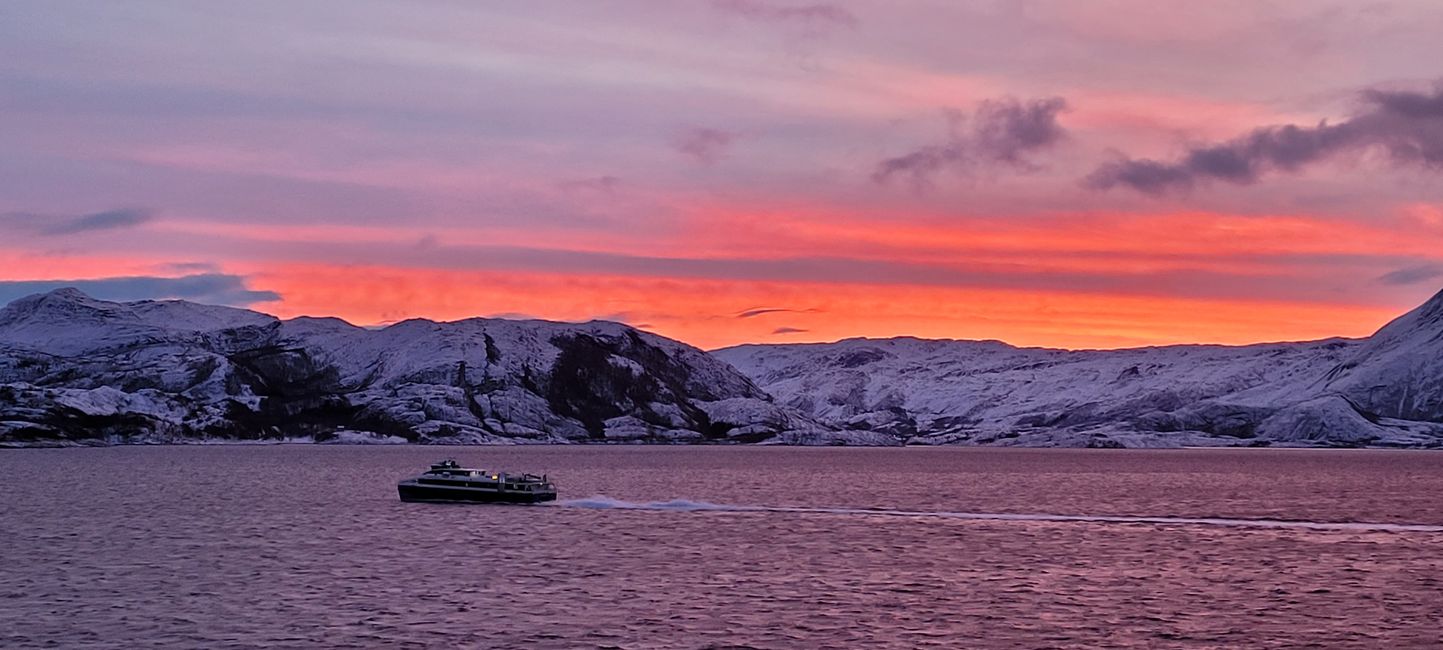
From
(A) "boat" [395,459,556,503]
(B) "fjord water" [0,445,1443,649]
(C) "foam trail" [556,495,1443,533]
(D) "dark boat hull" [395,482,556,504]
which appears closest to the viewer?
(B) "fjord water" [0,445,1443,649]

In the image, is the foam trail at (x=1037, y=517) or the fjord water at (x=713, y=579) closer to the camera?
the fjord water at (x=713, y=579)

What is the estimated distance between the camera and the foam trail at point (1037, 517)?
433ft

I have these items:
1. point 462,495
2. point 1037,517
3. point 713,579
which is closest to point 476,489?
point 462,495

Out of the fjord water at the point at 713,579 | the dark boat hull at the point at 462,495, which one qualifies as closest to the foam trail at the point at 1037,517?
the fjord water at the point at 713,579

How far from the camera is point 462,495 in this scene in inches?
6550

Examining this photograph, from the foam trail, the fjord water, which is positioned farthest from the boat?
the fjord water

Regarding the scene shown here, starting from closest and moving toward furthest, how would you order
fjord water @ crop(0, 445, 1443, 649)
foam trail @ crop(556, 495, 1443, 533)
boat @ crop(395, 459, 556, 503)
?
1. fjord water @ crop(0, 445, 1443, 649)
2. foam trail @ crop(556, 495, 1443, 533)
3. boat @ crop(395, 459, 556, 503)

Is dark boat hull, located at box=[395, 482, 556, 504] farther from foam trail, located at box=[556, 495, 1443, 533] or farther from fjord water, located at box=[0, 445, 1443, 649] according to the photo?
fjord water, located at box=[0, 445, 1443, 649]

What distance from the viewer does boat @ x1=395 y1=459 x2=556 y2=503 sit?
542 ft

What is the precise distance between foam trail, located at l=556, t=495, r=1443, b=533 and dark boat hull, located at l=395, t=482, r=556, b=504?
3502 mm

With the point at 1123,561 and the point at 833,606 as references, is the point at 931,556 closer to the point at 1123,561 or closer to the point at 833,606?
the point at 1123,561

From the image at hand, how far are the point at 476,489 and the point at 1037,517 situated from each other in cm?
6248

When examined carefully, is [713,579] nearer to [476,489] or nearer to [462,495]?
[476,489]

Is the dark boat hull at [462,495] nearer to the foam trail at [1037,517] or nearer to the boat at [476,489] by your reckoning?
the boat at [476,489]
